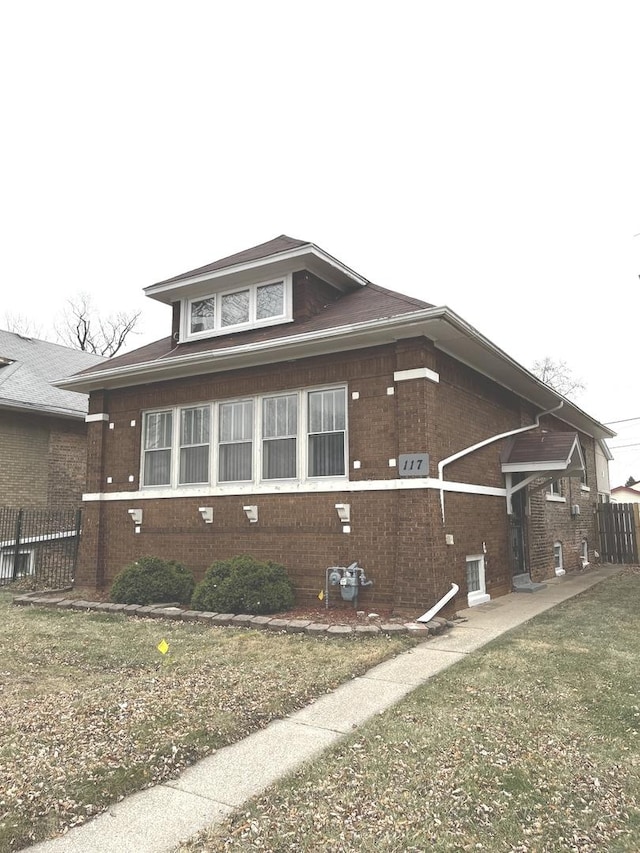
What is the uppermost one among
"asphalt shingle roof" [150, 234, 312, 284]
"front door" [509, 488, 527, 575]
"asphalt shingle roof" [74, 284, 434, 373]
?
"asphalt shingle roof" [150, 234, 312, 284]

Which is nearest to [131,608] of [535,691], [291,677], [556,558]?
[291,677]

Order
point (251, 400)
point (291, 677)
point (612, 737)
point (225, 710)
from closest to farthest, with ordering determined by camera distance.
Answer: point (612, 737)
point (225, 710)
point (291, 677)
point (251, 400)

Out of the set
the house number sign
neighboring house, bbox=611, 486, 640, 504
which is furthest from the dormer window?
neighboring house, bbox=611, 486, 640, 504

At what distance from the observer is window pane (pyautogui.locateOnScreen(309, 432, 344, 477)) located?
394 inches

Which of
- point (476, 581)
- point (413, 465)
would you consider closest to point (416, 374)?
point (413, 465)

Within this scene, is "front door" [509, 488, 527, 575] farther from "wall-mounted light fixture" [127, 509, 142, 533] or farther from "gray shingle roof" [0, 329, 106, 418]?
"gray shingle roof" [0, 329, 106, 418]

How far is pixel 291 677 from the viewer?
19.9 ft

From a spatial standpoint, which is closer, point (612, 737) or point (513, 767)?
point (513, 767)

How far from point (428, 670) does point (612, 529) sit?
50.1 ft

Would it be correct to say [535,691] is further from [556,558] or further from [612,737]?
[556,558]

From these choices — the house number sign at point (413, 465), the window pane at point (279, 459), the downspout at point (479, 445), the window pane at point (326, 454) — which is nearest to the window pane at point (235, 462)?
the window pane at point (279, 459)

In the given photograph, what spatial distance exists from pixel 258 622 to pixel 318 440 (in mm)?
3014

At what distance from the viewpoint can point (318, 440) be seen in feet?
33.7

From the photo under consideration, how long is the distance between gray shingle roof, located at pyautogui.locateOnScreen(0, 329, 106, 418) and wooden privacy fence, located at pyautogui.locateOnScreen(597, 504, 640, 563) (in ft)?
50.2
